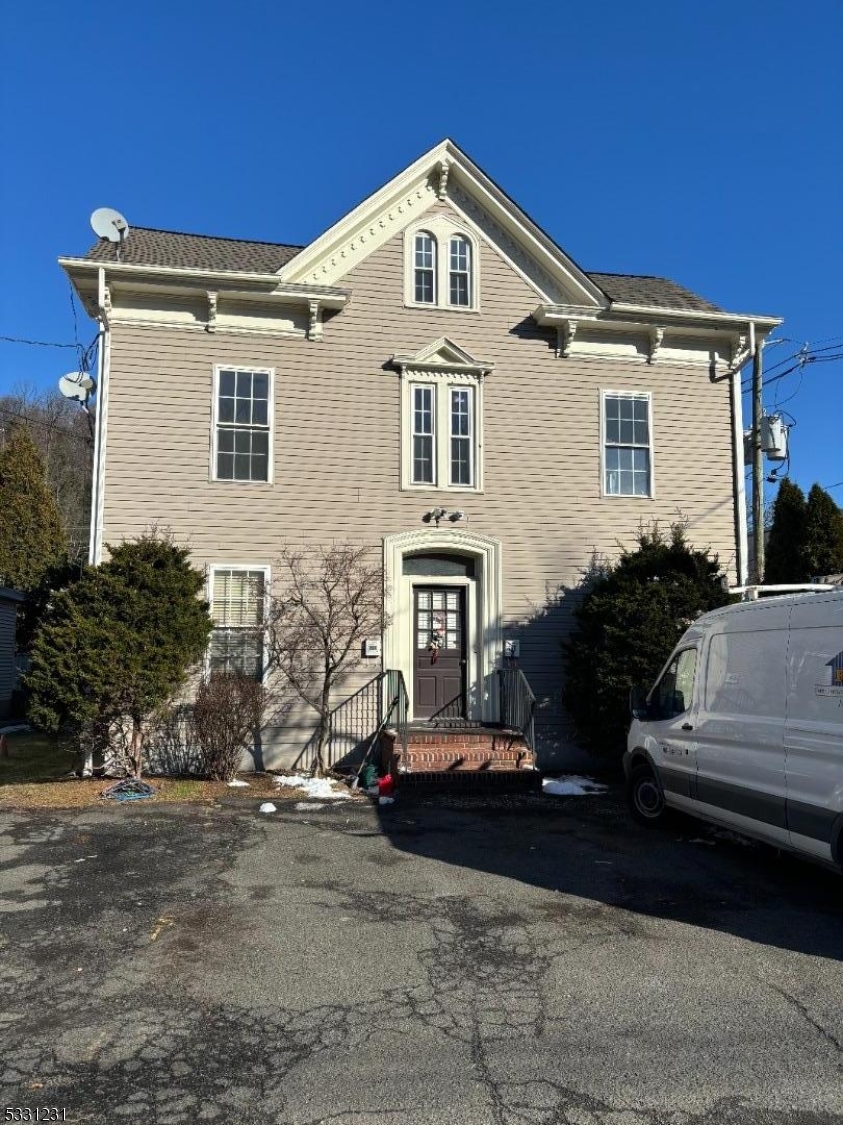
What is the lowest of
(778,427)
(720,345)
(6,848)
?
(6,848)

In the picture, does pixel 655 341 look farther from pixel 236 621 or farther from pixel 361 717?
pixel 236 621

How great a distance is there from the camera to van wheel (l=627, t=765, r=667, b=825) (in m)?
8.17

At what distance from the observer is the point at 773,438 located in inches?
605

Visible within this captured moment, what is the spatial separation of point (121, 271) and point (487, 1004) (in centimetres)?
1116

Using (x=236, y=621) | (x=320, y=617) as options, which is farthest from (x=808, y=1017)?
(x=236, y=621)

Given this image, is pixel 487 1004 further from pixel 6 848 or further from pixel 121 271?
pixel 121 271

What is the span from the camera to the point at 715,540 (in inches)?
527

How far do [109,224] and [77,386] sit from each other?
2.64 metres

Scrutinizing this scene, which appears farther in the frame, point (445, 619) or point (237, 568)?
point (445, 619)

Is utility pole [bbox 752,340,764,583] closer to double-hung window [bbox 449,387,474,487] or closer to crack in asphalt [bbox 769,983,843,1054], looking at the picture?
double-hung window [bbox 449,387,474,487]

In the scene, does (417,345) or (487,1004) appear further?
(417,345)

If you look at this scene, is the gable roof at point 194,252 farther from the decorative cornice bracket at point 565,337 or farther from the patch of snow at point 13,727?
the patch of snow at point 13,727

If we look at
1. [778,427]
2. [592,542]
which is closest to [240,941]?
[592,542]

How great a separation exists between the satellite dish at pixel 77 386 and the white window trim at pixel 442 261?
5.28m
